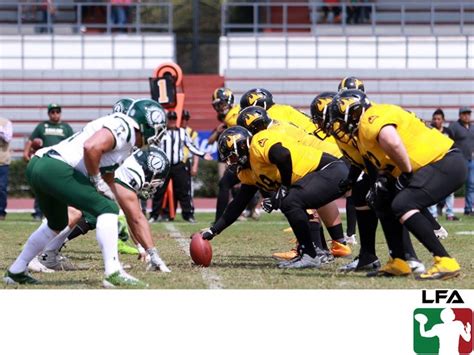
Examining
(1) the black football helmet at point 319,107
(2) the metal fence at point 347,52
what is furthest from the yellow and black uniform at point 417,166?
(2) the metal fence at point 347,52

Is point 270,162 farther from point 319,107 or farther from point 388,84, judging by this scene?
point 388,84

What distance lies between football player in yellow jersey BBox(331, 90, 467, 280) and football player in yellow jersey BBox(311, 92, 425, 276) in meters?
0.23

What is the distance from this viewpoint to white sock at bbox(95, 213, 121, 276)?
826 cm

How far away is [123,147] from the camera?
8.35m

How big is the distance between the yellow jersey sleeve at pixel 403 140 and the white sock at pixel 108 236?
197 centimetres

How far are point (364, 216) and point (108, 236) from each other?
8.06ft

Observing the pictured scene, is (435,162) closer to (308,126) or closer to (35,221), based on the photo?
(308,126)

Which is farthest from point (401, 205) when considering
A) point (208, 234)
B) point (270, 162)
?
point (208, 234)

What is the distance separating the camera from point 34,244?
8.80m

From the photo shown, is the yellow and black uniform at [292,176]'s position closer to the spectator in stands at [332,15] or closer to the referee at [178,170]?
the referee at [178,170]

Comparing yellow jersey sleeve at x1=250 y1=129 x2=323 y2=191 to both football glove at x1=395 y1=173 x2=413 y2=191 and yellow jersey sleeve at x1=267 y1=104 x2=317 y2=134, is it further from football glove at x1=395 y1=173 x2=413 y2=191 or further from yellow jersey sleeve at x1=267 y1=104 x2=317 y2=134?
yellow jersey sleeve at x1=267 y1=104 x2=317 y2=134

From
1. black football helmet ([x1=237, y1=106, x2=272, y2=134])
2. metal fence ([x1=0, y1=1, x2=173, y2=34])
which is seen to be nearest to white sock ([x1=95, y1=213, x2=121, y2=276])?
black football helmet ([x1=237, y1=106, x2=272, y2=134])
